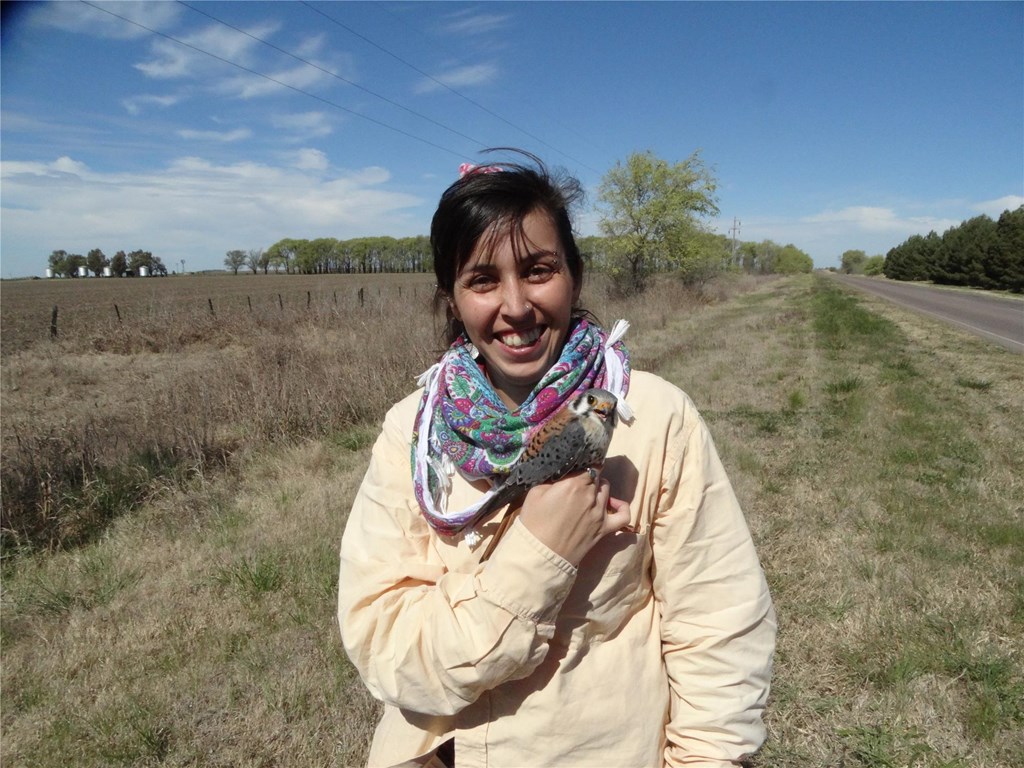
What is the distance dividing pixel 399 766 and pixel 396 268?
10573 centimetres

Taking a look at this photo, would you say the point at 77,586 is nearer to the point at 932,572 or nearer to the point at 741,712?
the point at 741,712

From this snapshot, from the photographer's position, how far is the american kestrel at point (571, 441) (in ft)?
3.80

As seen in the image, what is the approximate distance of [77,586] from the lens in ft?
13.5

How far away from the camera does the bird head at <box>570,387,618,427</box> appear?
1176mm

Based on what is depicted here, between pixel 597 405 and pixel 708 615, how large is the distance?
1.70 feet

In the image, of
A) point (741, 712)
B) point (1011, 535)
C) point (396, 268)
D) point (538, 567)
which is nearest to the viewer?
point (538, 567)

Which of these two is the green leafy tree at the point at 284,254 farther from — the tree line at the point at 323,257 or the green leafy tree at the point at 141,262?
the green leafy tree at the point at 141,262

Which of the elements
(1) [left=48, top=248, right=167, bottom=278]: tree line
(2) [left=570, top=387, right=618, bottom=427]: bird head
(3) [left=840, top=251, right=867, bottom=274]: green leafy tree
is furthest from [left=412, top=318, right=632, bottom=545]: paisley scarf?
(3) [left=840, top=251, right=867, bottom=274]: green leafy tree

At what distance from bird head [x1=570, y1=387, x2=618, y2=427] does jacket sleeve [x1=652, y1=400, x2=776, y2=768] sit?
219 mm

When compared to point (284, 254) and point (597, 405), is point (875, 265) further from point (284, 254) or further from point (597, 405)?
point (597, 405)

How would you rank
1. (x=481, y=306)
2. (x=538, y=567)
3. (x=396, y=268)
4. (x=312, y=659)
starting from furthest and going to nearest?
1. (x=396, y=268)
2. (x=312, y=659)
3. (x=481, y=306)
4. (x=538, y=567)

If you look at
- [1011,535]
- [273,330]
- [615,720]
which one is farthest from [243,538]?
[273,330]

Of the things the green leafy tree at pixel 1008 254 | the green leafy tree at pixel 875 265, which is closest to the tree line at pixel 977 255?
the green leafy tree at pixel 1008 254

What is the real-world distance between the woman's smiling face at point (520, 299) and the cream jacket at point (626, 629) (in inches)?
10.2
